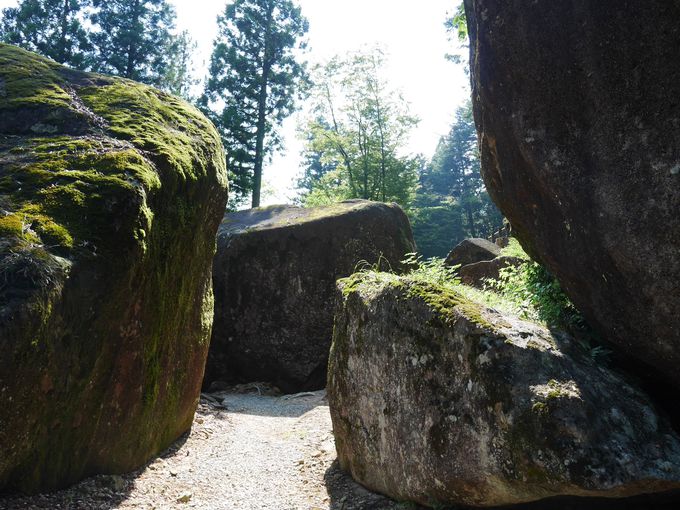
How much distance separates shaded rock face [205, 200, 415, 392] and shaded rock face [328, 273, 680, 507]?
626cm

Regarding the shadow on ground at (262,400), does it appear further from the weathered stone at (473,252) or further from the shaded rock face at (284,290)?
the weathered stone at (473,252)

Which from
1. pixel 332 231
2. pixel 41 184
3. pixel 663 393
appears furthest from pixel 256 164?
pixel 663 393

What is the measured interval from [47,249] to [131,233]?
735mm

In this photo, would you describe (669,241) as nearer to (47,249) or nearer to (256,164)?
(47,249)

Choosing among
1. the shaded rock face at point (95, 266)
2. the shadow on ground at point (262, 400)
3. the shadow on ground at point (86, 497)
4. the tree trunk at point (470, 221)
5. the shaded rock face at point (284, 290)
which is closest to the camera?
the shaded rock face at point (95, 266)

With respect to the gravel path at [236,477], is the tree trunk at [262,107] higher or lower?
higher

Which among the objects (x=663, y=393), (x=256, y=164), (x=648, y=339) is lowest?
(x=663, y=393)

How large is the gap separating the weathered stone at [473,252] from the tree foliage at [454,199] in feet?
60.9

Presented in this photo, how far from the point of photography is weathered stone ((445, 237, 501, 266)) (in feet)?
46.9

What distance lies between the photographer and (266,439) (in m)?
7.05

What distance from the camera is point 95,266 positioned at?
12.8ft

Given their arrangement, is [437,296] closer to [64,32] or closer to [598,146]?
[598,146]

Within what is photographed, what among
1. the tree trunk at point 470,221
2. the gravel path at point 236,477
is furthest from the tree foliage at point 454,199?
the gravel path at point 236,477

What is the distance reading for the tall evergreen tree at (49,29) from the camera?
20516 millimetres
